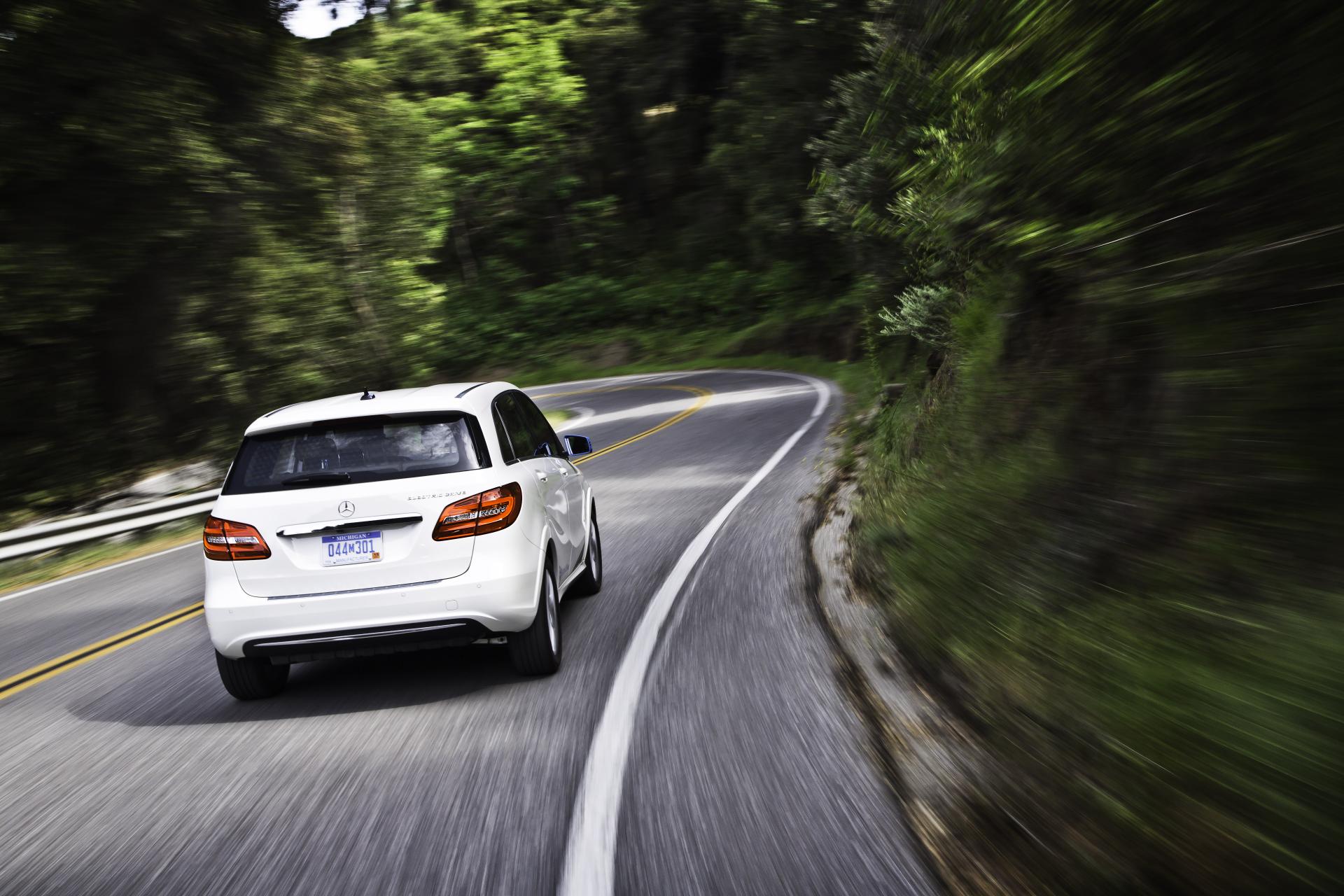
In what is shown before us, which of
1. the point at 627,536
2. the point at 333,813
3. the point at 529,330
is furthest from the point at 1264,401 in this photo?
the point at 529,330

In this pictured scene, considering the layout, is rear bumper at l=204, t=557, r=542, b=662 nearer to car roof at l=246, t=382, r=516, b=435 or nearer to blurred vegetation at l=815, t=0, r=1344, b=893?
car roof at l=246, t=382, r=516, b=435

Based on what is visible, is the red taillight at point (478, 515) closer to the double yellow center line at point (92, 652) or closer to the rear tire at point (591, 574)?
the rear tire at point (591, 574)

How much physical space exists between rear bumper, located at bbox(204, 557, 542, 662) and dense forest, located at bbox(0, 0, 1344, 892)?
232cm

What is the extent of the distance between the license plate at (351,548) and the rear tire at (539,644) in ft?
2.88

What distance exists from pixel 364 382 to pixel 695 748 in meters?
20.0

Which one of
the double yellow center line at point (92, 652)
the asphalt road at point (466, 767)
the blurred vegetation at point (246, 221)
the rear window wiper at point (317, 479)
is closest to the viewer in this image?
the asphalt road at point (466, 767)

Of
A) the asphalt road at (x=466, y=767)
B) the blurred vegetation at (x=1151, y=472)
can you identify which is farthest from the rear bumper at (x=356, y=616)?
the blurred vegetation at (x=1151, y=472)

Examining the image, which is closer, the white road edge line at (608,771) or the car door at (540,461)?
the white road edge line at (608,771)

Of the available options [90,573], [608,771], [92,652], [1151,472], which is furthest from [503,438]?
[90,573]

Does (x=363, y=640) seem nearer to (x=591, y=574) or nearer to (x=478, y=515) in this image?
(x=478, y=515)

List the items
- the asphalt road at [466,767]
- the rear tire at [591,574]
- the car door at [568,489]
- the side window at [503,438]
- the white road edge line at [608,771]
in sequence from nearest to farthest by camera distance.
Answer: the white road edge line at [608,771] → the asphalt road at [466,767] → the side window at [503,438] → the car door at [568,489] → the rear tire at [591,574]

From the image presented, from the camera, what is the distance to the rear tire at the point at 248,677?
19.2 feet

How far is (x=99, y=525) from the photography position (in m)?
13.8

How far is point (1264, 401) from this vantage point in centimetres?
412
